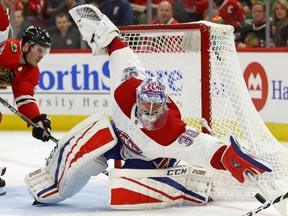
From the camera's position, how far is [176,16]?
23.6 feet

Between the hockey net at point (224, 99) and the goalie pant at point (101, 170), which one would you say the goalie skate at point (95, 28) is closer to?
the hockey net at point (224, 99)

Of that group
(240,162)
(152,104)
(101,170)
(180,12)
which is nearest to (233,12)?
(180,12)

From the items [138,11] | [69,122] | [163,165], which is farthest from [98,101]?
[163,165]

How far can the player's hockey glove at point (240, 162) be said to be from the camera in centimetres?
377

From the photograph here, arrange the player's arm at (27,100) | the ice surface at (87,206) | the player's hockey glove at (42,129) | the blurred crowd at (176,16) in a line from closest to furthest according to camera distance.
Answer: the ice surface at (87,206) < the player's hockey glove at (42,129) < the player's arm at (27,100) < the blurred crowd at (176,16)

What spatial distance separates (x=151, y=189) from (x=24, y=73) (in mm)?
1121

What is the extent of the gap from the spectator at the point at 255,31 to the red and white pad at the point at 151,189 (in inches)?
117

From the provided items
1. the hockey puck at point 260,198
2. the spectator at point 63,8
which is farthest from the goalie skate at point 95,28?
the spectator at point 63,8

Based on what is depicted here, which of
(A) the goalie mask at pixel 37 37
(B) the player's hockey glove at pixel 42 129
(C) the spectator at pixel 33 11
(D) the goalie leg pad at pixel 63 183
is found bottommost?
(D) the goalie leg pad at pixel 63 183

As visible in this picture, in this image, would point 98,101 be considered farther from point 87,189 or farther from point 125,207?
point 125,207

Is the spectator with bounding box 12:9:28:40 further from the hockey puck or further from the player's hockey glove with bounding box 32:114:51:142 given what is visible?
the hockey puck

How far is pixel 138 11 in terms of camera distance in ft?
24.4

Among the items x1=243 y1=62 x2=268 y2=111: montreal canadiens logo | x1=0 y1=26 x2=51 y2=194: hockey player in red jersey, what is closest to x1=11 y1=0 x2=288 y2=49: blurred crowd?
x1=243 y1=62 x2=268 y2=111: montreal canadiens logo

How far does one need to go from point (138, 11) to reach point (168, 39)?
265cm
